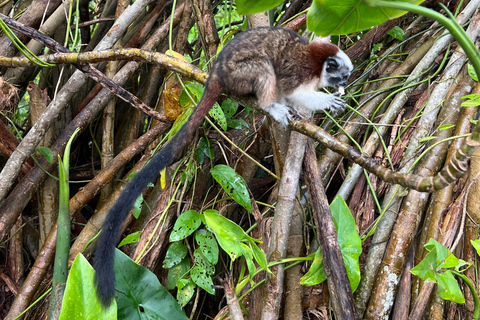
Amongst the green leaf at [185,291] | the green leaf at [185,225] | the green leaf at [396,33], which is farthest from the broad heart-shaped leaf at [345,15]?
the green leaf at [396,33]

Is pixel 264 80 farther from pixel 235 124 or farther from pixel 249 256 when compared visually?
pixel 249 256

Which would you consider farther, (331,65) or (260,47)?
(331,65)

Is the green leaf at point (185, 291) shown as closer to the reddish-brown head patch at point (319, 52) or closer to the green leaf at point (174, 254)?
the green leaf at point (174, 254)

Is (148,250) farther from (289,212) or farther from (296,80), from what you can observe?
(296,80)

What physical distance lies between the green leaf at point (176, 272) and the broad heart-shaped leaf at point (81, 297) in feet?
2.41

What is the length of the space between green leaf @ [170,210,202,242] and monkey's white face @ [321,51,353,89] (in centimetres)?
120

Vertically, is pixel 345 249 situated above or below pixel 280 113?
below

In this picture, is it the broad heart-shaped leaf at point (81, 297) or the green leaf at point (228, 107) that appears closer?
the broad heart-shaped leaf at point (81, 297)


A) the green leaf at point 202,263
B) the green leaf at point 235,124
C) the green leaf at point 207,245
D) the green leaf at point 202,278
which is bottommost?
the green leaf at point 202,278

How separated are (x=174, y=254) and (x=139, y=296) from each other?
401mm

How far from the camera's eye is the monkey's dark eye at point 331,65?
8.23 ft

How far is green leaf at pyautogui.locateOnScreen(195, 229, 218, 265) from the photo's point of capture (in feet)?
7.05

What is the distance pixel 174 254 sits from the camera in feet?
7.32

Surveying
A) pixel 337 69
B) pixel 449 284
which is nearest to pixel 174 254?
pixel 449 284
